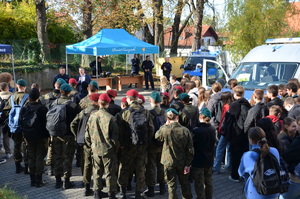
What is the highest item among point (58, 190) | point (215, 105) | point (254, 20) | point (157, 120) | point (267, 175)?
point (254, 20)

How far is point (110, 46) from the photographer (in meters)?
16.5

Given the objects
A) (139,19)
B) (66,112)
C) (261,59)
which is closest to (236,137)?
(66,112)

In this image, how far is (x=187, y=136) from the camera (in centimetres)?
547

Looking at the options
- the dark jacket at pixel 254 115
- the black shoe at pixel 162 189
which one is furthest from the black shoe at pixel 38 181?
the dark jacket at pixel 254 115

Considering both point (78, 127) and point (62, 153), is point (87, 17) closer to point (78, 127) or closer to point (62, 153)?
point (62, 153)

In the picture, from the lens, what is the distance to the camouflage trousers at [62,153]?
6.77m

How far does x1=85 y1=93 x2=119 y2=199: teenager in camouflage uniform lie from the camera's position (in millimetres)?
5922

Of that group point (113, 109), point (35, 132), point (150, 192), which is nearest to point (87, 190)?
point (150, 192)

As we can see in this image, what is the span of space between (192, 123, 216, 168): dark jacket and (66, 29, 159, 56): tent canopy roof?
10.9 metres

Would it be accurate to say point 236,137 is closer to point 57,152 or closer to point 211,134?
point 211,134

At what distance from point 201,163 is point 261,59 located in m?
5.83

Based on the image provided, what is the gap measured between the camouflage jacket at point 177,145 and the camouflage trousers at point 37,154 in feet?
8.34

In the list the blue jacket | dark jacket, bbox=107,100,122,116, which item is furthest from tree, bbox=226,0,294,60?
the blue jacket

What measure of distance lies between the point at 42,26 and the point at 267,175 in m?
20.5
